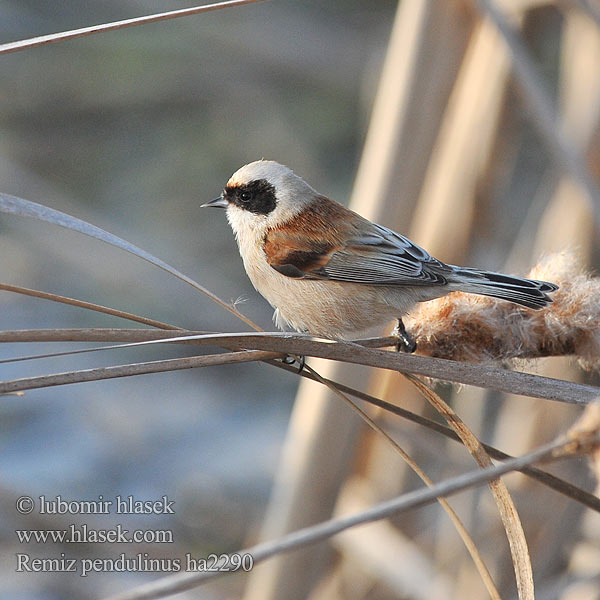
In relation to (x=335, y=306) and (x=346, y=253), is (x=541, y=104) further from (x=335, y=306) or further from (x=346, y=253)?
(x=335, y=306)

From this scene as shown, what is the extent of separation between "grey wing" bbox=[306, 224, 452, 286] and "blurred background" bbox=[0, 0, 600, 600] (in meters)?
0.46

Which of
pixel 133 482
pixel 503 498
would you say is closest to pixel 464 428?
pixel 503 498

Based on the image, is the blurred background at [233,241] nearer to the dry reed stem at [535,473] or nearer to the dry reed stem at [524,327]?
the dry reed stem at [524,327]

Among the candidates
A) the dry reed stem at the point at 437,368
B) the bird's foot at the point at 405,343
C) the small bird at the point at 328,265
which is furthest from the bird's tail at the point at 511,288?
the dry reed stem at the point at 437,368

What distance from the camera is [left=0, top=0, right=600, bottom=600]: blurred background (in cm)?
279

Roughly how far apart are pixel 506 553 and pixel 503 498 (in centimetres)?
195

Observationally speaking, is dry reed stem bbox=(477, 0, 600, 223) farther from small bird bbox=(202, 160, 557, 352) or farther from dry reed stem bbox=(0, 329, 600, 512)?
dry reed stem bbox=(0, 329, 600, 512)

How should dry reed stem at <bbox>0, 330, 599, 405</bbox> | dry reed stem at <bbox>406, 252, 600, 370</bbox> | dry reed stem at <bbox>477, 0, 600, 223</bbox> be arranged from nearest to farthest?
dry reed stem at <bbox>0, 330, 599, 405</bbox> → dry reed stem at <bbox>406, 252, 600, 370</bbox> → dry reed stem at <bbox>477, 0, 600, 223</bbox>

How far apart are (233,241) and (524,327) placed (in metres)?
3.41

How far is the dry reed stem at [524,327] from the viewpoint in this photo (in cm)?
179

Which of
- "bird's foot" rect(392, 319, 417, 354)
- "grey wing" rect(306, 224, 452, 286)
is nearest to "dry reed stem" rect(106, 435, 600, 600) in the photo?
"bird's foot" rect(392, 319, 417, 354)

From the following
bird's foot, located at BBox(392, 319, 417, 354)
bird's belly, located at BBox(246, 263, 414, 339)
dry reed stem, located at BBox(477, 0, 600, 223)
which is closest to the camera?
bird's foot, located at BBox(392, 319, 417, 354)

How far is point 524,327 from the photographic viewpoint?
6.18 ft

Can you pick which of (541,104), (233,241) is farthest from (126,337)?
(233,241)
